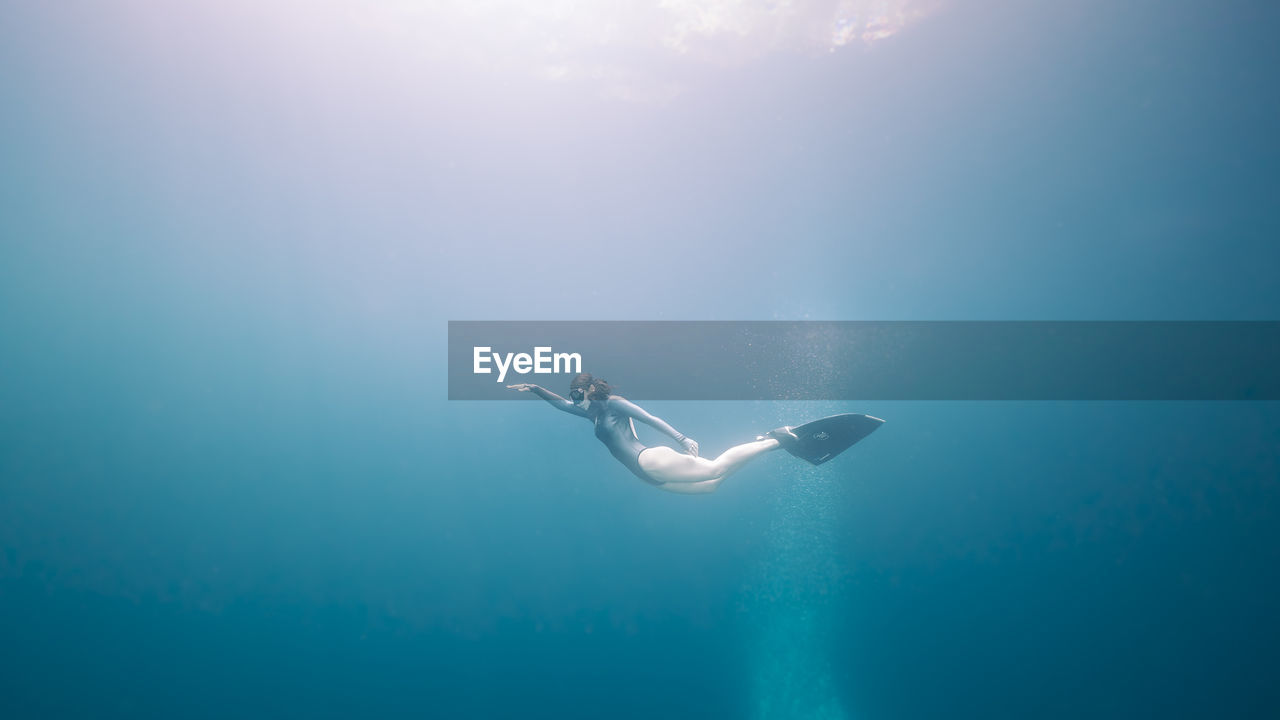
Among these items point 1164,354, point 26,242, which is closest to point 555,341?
point 26,242

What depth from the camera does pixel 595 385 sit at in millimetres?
3793

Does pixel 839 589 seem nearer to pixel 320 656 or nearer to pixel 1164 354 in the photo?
pixel 1164 354

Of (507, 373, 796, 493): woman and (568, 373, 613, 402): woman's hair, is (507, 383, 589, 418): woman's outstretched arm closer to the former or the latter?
(507, 373, 796, 493): woman

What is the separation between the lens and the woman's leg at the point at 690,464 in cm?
362

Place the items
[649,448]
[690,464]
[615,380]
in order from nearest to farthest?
[690,464], [649,448], [615,380]

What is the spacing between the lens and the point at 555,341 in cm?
554

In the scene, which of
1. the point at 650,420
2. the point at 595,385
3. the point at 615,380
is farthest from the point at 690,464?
the point at 615,380

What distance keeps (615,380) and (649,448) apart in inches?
71.9

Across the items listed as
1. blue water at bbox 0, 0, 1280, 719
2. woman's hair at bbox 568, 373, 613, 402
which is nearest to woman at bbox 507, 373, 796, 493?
woman's hair at bbox 568, 373, 613, 402

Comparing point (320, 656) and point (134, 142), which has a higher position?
point (134, 142)

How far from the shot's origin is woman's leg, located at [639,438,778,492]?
3617mm

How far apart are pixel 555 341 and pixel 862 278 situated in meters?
4.41

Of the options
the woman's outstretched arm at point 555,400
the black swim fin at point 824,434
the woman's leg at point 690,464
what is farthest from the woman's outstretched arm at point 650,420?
the black swim fin at point 824,434

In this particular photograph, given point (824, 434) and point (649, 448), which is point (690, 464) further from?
point (824, 434)
